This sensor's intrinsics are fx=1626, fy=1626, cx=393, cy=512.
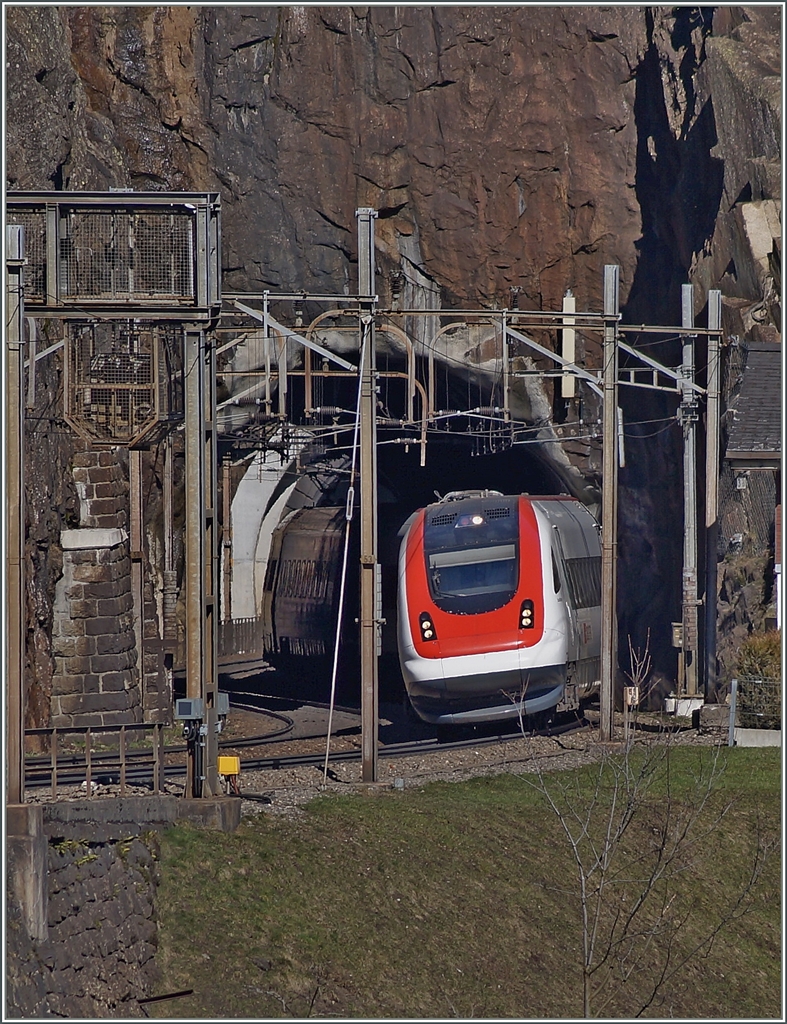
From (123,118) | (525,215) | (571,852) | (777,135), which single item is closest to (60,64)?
(123,118)

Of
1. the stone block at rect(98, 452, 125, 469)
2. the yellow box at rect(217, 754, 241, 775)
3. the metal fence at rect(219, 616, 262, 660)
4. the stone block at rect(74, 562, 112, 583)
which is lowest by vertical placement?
the metal fence at rect(219, 616, 262, 660)

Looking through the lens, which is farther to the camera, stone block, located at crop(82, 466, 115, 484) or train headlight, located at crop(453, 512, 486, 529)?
stone block, located at crop(82, 466, 115, 484)

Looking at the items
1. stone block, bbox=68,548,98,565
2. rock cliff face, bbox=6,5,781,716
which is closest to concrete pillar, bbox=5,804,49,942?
stone block, bbox=68,548,98,565

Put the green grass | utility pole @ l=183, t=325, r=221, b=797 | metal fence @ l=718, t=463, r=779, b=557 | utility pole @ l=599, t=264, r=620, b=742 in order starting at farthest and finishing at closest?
metal fence @ l=718, t=463, r=779, b=557
utility pole @ l=599, t=264, r=620, b=742
utility pole @ l=183, t=325, r=221, b=797
the green grass

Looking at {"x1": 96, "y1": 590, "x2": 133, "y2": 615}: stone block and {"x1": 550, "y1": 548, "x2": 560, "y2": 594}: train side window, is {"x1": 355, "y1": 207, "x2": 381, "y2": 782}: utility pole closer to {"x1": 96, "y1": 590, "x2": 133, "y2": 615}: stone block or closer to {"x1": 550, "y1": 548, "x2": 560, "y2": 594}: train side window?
{"x1": 550, "y1": 548, "x2": 560, "y2": 594}: train side window

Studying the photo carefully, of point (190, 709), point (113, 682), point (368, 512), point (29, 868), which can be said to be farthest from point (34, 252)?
point (113, 682)

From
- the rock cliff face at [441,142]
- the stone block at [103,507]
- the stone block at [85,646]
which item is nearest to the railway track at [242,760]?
the stone block at [85,646]
